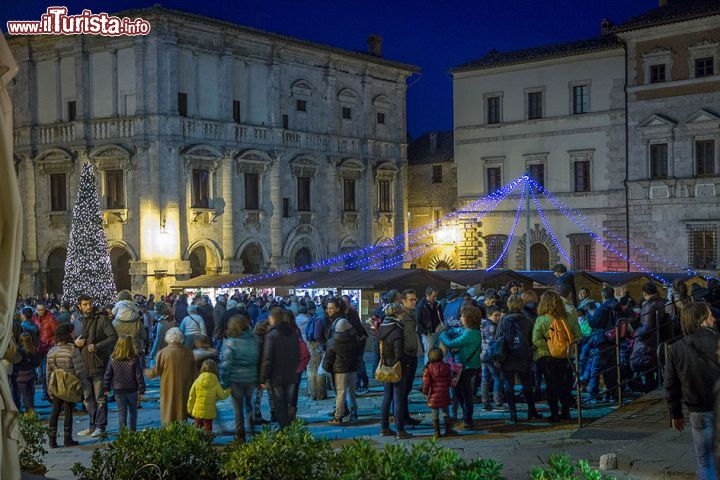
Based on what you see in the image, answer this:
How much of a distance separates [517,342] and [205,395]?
406cm

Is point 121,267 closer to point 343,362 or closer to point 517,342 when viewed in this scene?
point 343,362

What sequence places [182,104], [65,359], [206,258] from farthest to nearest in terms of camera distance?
1. [206,258]
2. [182,104]
3. [65,359]

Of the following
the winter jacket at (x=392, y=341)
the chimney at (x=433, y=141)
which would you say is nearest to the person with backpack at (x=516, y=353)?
the winter jacket at (x=392, y=341)

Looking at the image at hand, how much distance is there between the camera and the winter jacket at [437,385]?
37.2 ft

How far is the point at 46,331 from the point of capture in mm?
16328

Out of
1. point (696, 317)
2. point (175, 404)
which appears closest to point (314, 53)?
point (175, 404)

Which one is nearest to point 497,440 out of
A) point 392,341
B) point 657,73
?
point 392,341

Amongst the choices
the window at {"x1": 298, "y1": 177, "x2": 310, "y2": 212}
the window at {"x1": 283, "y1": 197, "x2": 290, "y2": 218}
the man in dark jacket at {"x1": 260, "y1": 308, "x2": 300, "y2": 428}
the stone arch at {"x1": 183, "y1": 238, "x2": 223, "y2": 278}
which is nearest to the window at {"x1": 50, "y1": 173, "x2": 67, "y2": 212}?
the stone arch at {"x1": 183, "y1": 238, "x2": 223, "y2": 278}

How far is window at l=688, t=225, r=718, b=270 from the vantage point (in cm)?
3478

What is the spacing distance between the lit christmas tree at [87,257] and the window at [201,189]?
5568mm

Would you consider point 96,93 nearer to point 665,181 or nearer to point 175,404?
point 665,181

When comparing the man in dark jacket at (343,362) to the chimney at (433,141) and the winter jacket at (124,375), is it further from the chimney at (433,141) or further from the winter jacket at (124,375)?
the chimney at (433,141)

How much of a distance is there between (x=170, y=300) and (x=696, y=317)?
22.9 meters

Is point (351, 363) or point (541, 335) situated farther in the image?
point (351, 363)
